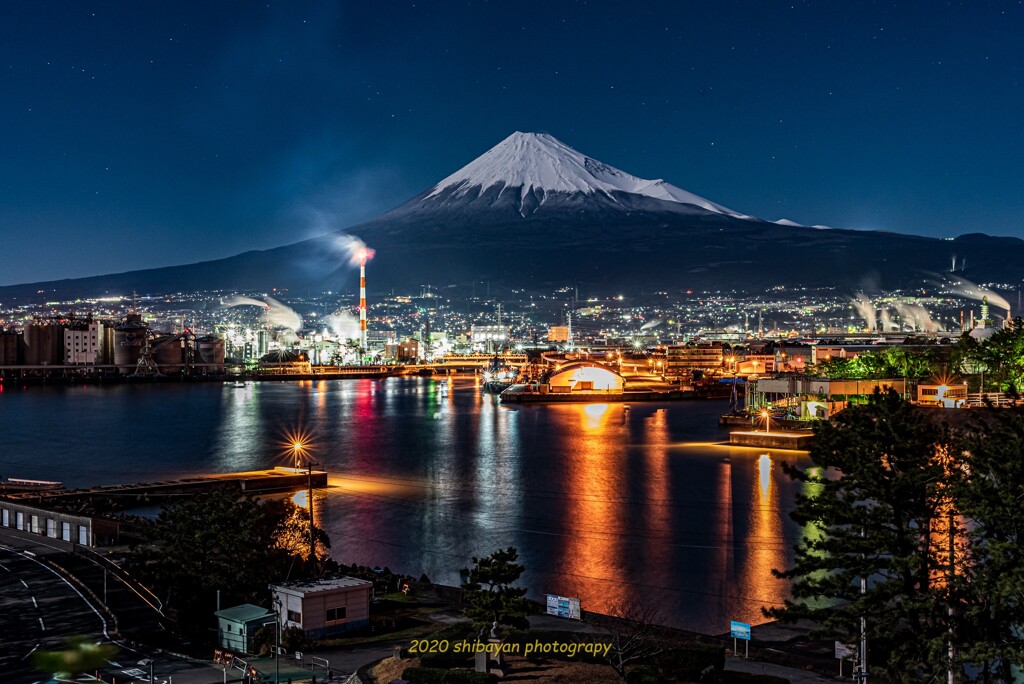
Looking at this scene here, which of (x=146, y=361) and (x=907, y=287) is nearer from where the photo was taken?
(x=146, y=361)

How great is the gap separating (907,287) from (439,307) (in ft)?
98.8

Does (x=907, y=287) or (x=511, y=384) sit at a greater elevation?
(x=907, y=287)

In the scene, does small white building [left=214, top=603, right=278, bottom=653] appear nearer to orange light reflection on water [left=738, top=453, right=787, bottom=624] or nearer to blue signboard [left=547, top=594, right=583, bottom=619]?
blue signboard [left=547, top=594, right=583, bottom=619]

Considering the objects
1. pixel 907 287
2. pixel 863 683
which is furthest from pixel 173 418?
pixel 907 287

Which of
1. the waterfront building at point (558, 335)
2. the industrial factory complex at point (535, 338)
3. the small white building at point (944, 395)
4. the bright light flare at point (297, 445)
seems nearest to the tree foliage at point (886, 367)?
the industrial factory complex at point (535, 338)

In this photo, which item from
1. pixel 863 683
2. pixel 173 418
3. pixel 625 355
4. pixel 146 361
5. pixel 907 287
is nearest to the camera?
pixel 863 683

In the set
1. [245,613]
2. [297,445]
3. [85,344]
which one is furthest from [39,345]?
[245,613]

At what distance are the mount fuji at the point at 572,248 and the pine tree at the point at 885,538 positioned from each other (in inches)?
2561

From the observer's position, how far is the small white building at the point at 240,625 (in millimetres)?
4242

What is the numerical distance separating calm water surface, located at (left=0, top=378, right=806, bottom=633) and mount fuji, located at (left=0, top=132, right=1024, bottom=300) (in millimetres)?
49409

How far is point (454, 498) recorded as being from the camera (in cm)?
996

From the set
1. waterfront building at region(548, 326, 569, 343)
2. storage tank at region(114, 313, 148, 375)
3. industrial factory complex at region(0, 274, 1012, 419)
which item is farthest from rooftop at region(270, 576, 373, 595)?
waterfront building at region(548, 326, 569, 343)

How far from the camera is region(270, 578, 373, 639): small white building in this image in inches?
175

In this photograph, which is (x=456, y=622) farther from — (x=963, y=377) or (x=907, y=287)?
(x=907, y=287)
